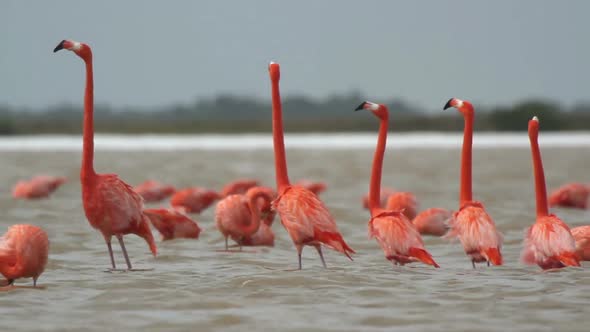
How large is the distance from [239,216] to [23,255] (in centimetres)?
258

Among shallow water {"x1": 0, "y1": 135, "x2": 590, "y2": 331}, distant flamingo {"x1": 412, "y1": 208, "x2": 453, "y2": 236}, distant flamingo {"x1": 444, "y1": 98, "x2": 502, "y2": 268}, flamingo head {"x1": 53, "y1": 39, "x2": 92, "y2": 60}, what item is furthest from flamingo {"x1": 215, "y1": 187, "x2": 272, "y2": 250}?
flamingo head {"x1": 53, "y1": 39, "x2": 92, "y2": 60}

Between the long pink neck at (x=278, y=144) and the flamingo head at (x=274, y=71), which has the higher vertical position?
the flamingo head at (x=274, y=71)

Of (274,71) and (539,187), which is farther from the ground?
(274,71)

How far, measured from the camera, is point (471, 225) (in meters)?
7.78

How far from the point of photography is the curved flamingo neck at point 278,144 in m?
8.03

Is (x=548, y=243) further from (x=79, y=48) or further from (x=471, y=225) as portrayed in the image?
(x=79, y=48)

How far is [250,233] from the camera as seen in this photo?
30.1 feet

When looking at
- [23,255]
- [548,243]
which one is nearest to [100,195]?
[23,255]

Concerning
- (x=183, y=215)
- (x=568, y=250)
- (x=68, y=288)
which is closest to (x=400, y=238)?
(x=568, y=250)

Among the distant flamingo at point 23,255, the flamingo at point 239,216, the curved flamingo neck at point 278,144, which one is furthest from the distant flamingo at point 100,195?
the flamingo at point 239,216

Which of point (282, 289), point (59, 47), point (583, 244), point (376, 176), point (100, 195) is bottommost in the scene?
point (282, 289)

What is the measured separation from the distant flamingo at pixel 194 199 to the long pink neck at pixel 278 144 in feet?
12.9

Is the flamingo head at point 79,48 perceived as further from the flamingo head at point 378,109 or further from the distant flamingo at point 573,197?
the distant flamingo at point 573,197

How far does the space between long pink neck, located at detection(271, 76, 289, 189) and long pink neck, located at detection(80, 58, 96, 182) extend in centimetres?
125
